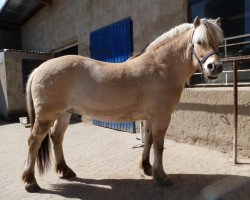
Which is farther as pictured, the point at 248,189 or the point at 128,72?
the point at 128,72

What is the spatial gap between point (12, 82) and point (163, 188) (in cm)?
887

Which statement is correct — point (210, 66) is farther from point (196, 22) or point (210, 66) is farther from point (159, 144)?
point (159, 144)

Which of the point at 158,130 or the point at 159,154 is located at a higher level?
the point at 158,130

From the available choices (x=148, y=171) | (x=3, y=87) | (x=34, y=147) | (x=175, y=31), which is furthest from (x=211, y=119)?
(x=3, y=87)

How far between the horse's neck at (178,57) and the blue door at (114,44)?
3463mm

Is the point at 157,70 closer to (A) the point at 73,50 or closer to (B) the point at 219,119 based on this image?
(B) the point at 219,119

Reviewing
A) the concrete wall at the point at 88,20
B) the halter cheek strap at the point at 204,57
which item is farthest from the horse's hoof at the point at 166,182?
the concrete wall at the point at 88,20

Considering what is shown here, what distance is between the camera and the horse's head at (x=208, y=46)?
3.41 m

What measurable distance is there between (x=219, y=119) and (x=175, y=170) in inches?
54.0

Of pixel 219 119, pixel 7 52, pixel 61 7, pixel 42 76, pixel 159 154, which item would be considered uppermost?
pixel 61 7

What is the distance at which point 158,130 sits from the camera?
155 inches

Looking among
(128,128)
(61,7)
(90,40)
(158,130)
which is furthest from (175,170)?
(61,7)

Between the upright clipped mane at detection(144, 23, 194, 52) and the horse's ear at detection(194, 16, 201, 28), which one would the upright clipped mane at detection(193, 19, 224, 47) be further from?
the upright clipped mane at detection(144, 23, 194, 52)

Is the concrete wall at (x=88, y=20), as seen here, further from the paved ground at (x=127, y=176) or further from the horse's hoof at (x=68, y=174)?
the horse's hoof at (x=68, y=174)
